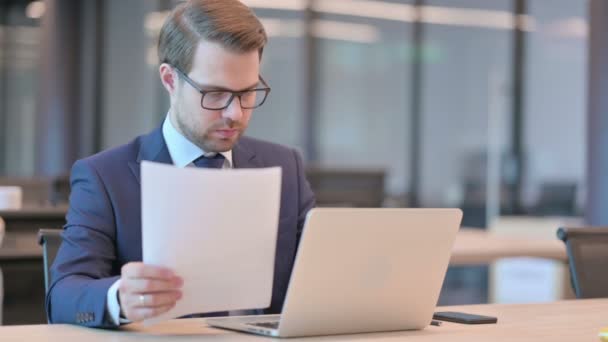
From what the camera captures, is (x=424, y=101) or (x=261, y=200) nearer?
(x=261, y=200)

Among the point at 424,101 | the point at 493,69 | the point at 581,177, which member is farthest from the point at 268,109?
the point at 581,177

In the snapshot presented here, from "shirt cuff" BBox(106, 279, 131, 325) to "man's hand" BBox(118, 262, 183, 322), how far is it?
0.22ft

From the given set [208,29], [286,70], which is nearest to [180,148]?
[208,29]

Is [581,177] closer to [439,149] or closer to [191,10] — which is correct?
[439,149]

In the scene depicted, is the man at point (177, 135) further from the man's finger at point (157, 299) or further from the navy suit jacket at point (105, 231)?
the man's finger at point (157, 299)

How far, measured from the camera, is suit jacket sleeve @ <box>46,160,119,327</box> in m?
1.87

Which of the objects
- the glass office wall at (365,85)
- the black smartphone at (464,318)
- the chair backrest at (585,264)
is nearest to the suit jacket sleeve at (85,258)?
the black smartphone at (464,318)

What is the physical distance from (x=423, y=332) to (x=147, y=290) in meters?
0.59

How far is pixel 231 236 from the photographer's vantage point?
1666 millimetres

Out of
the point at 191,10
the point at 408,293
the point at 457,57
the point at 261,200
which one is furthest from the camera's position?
the point at 457,57

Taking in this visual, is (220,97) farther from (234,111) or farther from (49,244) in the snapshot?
(49,244)

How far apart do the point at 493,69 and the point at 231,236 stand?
8158 millimetres

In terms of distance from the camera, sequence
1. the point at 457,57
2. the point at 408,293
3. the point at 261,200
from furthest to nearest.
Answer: the point at 457,57 → the point at 408,293 → the point at 261,200

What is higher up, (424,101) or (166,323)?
(424,101)
